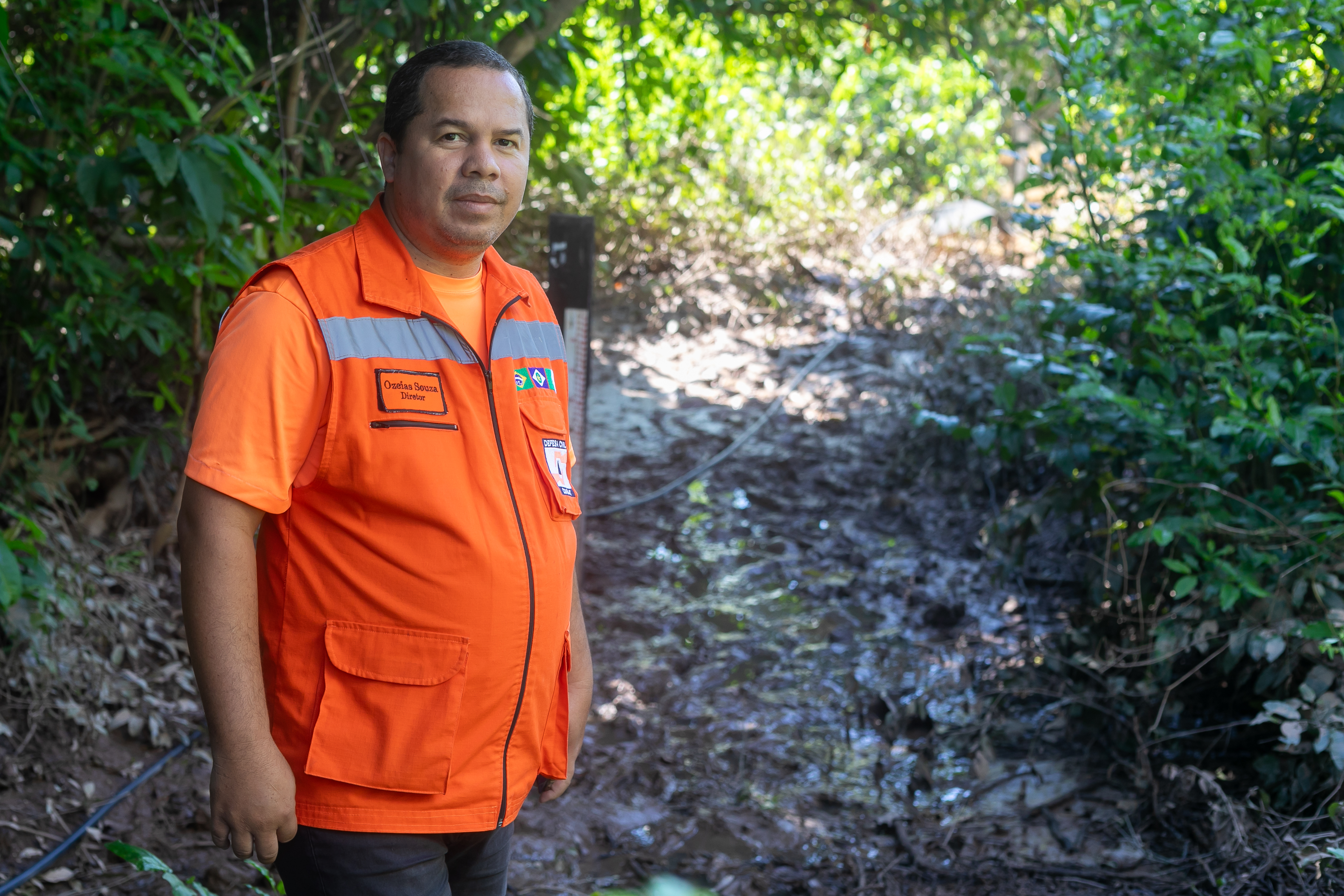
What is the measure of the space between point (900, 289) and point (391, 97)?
7318 mm

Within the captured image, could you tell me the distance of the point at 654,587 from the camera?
5.05 meters

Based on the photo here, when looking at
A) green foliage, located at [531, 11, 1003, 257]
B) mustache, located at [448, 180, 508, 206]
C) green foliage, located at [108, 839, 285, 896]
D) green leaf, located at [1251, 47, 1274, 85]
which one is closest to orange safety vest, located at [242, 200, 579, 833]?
mustache, located at [448, 180, 508, 206]

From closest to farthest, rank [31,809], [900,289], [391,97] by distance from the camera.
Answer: [391,97], [31,809], [900,289]

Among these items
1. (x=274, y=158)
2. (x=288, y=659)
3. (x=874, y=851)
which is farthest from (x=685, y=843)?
(x=274, y=158)

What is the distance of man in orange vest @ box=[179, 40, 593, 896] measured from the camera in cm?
134

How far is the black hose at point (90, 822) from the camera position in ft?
8.29

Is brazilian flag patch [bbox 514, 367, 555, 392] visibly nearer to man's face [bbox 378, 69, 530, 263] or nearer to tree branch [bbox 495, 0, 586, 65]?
man's face [bbox 378, 69, 530, 263]

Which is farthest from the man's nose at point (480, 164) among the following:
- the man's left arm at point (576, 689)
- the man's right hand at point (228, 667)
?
the man's left arm at point (576, 689)

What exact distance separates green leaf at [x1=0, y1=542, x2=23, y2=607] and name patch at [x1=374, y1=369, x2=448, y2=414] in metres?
1.39

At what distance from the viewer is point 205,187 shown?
2.56 metres

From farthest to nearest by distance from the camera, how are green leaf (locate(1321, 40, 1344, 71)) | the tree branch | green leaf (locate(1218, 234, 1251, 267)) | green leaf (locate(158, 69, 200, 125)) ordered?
the tree branch
green leaf (locate(1321, 40, 1344, 71))
green leaf (locate(1218, 234, 1251, 267))
green leaf (locate(158, 69, 200, 125))

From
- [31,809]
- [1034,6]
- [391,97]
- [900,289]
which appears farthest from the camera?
[900,289]

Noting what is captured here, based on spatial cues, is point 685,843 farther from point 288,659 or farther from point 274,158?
point 274,158

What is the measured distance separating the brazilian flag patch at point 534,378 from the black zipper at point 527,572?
6 cm
